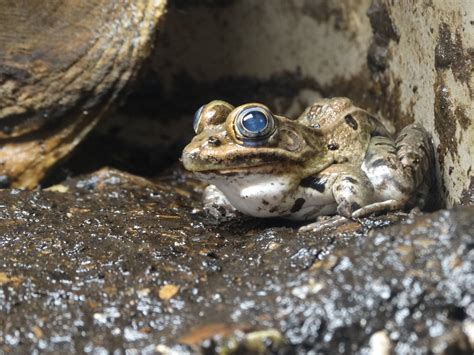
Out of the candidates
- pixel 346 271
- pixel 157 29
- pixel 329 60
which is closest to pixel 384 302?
pixel 346 271

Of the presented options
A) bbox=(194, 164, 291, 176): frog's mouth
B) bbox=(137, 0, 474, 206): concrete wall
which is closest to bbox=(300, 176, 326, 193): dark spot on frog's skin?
bbox=(194, 164, 291, 176): frog's mouth

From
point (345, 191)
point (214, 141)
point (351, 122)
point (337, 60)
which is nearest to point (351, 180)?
point (345, 191)

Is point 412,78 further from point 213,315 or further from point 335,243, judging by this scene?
point 213,315

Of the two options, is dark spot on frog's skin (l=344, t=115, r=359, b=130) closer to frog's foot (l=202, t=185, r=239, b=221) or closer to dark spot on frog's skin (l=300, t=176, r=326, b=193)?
dark spot on frog's skin (l=300, t=176, r=326, b=193)

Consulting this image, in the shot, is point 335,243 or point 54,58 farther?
point 54,58

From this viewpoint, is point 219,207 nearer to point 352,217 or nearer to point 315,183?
point 315,183

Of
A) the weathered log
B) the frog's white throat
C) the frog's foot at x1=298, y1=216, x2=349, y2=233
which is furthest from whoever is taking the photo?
the weathered log

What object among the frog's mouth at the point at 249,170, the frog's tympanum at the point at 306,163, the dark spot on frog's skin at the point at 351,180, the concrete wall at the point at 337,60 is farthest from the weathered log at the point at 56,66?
the dark spot on frog's skin at the point at 351,180

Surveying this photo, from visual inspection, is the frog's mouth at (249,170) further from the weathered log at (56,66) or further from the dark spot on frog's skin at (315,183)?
the weathered log at (56,66)
